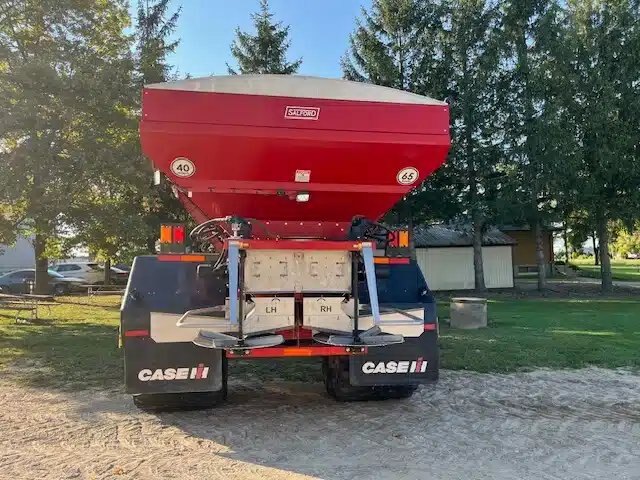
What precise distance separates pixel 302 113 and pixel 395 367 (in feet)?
8.69

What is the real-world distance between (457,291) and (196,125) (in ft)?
79.0

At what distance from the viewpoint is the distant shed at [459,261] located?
28.7 meters

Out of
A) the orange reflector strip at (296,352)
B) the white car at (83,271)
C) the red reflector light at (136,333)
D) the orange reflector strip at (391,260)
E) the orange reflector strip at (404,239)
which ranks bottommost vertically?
the orange reflector strip at (296,352)

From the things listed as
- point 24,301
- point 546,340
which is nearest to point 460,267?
point 546,340

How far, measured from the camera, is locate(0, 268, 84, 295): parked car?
86.0 ft

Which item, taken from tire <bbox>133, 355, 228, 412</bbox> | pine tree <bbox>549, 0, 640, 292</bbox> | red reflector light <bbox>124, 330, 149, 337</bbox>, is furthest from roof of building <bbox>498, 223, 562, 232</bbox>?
red reflector light <bbox>124, 330, 149, 337</bbox>

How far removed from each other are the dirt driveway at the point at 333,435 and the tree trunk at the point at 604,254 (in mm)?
18958

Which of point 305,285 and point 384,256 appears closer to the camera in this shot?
point 305,285

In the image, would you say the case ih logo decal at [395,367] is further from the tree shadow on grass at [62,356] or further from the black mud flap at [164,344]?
the tree shadow on grass at [62,356]

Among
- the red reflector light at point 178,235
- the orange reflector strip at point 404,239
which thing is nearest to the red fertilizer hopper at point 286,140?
the red reflector light at point 178,235

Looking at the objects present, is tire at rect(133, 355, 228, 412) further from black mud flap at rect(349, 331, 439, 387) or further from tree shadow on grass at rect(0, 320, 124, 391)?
Answer: tree shadow on grass at rect(0, 320, 124, 391)

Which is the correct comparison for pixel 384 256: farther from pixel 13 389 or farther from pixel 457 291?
pixel 457 291

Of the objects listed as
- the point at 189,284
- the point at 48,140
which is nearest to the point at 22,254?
the point at 48,140

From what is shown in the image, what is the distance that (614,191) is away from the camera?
2341 cm
